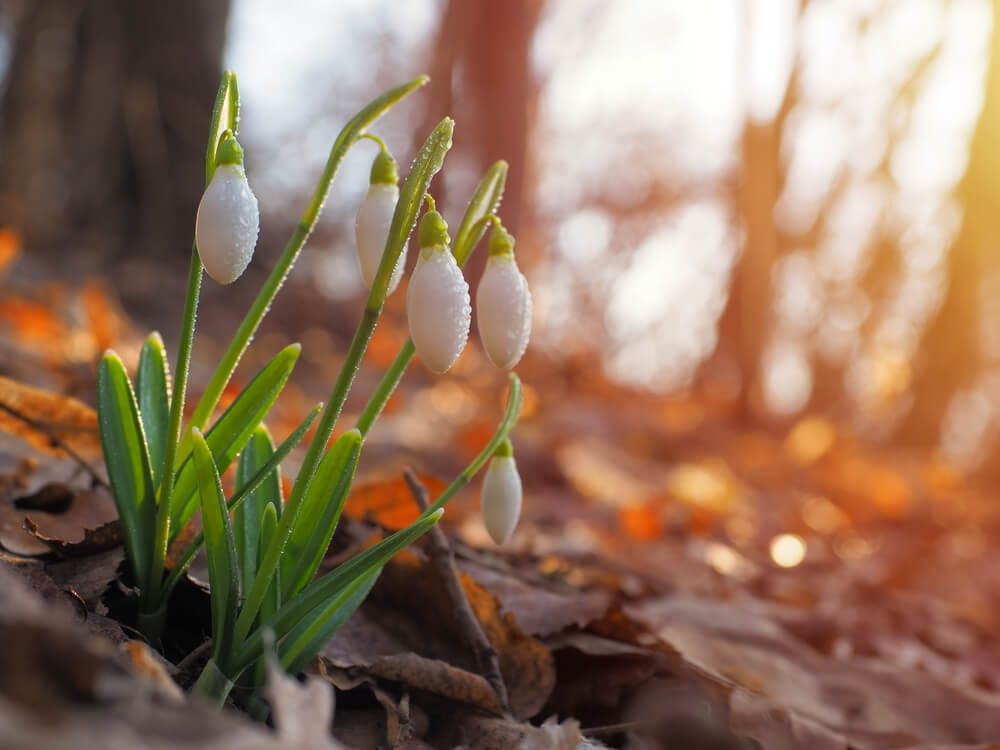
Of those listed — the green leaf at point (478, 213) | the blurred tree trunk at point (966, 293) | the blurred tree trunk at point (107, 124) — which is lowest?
the green leaf at point (478, 213)

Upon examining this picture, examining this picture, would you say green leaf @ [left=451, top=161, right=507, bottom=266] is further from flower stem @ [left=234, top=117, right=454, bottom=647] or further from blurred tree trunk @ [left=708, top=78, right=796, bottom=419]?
blurred tree trunk @ [left=708, top=78, right=796, bottom=419]

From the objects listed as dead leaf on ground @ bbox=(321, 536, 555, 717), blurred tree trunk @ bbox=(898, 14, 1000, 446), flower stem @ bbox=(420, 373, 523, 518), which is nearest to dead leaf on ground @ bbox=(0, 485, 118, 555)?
dead leaf on ground @ bbox=(321, 536, 555, 717)

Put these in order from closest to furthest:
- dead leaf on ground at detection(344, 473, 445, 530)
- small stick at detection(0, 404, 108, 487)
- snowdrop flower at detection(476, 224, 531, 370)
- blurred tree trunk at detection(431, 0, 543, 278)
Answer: snowdrop flower at detection(476, 224, 531, 370), small stick at detection(0, 404, 108, 487), dead leaf on ground at detection(344, 473, 445, 530), blurred tree trunk at detection(431, 0, 543, 278)

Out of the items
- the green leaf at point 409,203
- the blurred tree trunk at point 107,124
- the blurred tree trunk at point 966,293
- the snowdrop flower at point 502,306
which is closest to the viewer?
the green leaf at point 409,203

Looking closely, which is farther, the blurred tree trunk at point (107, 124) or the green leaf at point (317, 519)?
the blurred tree trunk at point (107, 124)

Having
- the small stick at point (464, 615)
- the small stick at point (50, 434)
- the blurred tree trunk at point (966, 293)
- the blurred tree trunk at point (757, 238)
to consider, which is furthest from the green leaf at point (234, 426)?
the blurred tree trunk at point (966, 293)

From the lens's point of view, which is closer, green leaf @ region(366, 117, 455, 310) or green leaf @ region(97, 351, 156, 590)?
green leaf @ region(366, 117, 455, 310)

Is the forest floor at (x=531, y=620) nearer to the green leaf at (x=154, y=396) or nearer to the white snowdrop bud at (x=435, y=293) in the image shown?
the green leaf at (x=154, y=396)
